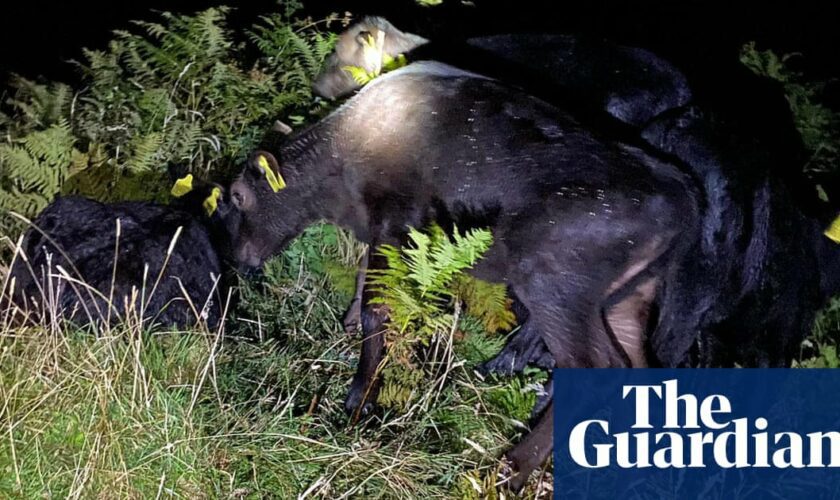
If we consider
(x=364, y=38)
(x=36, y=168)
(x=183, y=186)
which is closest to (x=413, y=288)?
(x=183, y=186)

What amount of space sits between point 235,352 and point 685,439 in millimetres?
2685

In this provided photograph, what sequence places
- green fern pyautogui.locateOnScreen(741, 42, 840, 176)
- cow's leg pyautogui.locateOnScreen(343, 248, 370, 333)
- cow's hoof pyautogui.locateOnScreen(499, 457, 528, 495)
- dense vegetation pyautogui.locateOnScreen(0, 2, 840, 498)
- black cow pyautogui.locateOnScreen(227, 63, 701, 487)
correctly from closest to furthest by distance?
dense vegetation pyautogui.locateOnScreen(0, 2, 840, 498) → black cow pyautogui.locateOnScreen(227, 63, 701, 487) → cow's hoof pyautogui.locateOnScreen(499, 457, 528, 495) → cow's leg pyautogui.locateOnScreen(343, 248, 370, 333) → green fern pyautogui.locateOnScreen(741, 42, 840, 176)

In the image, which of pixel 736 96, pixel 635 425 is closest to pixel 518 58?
pixel 736 96

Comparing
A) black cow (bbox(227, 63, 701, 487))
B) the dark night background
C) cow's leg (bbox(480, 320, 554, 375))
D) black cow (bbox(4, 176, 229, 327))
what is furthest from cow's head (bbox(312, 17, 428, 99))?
cow's leg (bbox(480, 320, 554, 375))

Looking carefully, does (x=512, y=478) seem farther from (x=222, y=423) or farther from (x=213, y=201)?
(x=213, y=201)

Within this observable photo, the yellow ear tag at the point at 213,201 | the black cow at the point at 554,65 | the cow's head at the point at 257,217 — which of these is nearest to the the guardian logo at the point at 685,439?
the black cow at the point at 554,65

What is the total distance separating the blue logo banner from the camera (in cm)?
566

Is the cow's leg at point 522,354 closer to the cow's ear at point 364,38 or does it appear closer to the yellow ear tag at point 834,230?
the yellow ear tag at point 834,230

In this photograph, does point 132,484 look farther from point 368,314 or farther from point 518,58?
point 518,58

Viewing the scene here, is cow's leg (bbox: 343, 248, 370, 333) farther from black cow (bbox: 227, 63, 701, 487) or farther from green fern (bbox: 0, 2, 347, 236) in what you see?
green fern (bbox: 0, 2, 347, 236)

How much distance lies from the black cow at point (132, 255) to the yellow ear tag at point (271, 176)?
0.50 metres

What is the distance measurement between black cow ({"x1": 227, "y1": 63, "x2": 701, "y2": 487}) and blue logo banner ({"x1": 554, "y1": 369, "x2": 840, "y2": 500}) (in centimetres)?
15

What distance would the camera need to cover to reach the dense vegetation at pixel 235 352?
524cm

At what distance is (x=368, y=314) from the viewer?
6.38m
